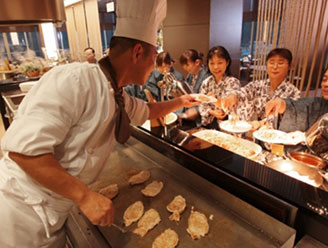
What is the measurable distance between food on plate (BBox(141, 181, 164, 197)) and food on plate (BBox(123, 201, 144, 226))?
0.26ft

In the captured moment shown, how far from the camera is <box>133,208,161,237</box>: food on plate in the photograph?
113 centimetres

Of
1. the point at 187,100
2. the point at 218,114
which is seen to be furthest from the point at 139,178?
the point at 218,114

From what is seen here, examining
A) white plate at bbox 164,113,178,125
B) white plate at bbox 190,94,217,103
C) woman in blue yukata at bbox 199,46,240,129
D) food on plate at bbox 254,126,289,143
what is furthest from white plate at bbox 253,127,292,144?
woman in blue yukata at bbox 199,46,240,129

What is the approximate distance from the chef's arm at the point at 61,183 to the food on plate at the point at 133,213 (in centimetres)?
32

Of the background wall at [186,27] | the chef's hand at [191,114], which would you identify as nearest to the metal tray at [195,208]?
the chef's hand at [191,114]

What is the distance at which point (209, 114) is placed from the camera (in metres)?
2.69

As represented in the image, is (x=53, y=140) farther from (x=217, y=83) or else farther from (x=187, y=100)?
(x=217, y=83)

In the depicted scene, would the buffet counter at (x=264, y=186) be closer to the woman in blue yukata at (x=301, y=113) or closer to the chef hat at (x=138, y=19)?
the woman in blue yukata at (x=301, y=113)

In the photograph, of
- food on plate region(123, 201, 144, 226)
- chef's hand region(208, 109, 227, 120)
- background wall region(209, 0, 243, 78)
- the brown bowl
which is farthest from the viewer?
background wall region(209, 0, 243, 78)

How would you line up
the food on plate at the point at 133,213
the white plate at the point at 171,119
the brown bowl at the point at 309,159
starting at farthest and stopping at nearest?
1. the white plate at the point at 171,119
2. the brown bowl at the point at 309,159
3. the food on plate at the point at 133,213

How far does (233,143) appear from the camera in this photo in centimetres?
169

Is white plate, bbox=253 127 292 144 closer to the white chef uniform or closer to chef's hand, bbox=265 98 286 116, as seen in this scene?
chef's hand, bbox=265 98 286 116

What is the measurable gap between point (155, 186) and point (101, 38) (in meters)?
8.43

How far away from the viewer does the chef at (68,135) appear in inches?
32.2
